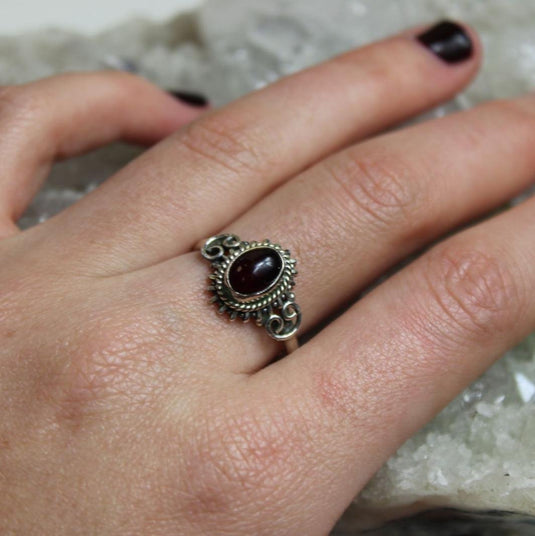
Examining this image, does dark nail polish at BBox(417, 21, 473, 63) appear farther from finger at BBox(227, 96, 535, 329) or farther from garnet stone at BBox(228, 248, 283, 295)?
garnet stone at BBox(228, 248, 283, 295)

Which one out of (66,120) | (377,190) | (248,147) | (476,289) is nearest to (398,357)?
(476,289)

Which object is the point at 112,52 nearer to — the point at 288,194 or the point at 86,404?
the point at 288,194

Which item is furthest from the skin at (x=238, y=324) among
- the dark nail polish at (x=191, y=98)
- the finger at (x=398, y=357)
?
the dark nail polish at (x=191, y=98)

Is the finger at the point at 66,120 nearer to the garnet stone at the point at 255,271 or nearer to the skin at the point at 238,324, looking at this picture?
the skin at the point at 238,324

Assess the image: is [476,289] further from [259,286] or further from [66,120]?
[66,120]

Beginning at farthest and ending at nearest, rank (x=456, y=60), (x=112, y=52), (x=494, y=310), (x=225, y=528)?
(x=112, y=52) → (x=456, y=60) → (x=494, y=310) → (x=225, y=528)

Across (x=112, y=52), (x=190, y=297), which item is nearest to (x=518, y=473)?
(x=190, y=297)

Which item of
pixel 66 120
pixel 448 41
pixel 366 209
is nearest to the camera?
pixel 366 209

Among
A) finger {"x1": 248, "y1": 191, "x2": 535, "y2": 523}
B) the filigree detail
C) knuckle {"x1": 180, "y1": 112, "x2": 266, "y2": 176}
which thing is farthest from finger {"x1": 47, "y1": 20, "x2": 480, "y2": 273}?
finger {"x1": 248, "y1": 191, "x2": 535, "y2": 523}
